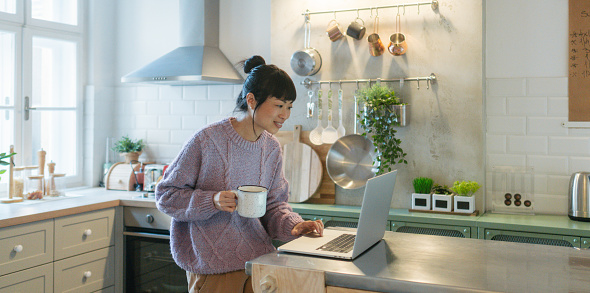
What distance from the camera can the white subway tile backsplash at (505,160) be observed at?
11.3 ft

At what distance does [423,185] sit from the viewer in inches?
Result: 133

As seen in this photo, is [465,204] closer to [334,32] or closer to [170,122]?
[334,32]

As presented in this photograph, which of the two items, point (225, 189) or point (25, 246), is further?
point (25, 246)

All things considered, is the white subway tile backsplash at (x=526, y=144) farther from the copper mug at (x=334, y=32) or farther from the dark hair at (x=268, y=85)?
the dark hair at (x=268, y=85)

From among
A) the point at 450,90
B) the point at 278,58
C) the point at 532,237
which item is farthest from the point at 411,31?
the point at 532,237

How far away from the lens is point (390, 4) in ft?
11.8

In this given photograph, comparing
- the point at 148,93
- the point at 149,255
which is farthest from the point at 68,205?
the point at 148,93

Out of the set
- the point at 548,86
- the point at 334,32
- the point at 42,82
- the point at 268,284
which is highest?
the point at 334,32

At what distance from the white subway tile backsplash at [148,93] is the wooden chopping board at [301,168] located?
136 cm

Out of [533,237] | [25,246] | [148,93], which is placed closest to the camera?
[533,237]

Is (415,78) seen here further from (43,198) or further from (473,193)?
(43,198)

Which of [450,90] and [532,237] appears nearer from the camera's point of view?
[532,237]

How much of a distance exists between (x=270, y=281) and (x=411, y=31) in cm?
235

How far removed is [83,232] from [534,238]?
2717 millimetres
